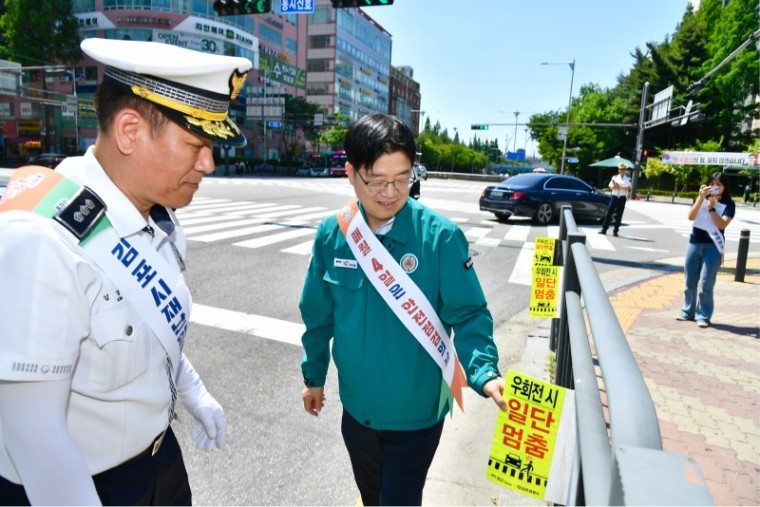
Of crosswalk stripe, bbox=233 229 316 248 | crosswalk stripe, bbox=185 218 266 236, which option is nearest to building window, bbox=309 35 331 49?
crosswalk stripe, bbox=185 218 266 236

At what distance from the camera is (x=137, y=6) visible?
48.7 meters

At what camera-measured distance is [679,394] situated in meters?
3.96

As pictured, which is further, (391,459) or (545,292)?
(545,292)

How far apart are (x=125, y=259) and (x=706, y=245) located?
6334 mm

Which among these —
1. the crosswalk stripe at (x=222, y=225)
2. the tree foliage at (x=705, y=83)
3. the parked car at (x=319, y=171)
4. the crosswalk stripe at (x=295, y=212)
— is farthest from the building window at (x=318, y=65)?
the crosswalk stripe at (x=222, y=225)

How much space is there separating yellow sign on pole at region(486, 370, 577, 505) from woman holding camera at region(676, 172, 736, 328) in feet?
16.9

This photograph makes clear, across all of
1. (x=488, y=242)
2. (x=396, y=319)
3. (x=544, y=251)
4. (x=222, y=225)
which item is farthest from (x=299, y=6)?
(x=396, y=319)

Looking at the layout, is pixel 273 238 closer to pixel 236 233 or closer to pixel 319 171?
pixel 236 233

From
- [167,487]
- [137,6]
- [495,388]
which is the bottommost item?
[167,487]

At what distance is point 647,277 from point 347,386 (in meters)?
7.95

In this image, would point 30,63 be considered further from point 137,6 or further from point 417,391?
point 417,391

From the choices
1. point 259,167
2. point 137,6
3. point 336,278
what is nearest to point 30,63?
point 137,6

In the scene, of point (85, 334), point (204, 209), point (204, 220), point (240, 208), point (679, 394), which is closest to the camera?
point (85, 334)

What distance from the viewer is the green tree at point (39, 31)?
1783 inches
